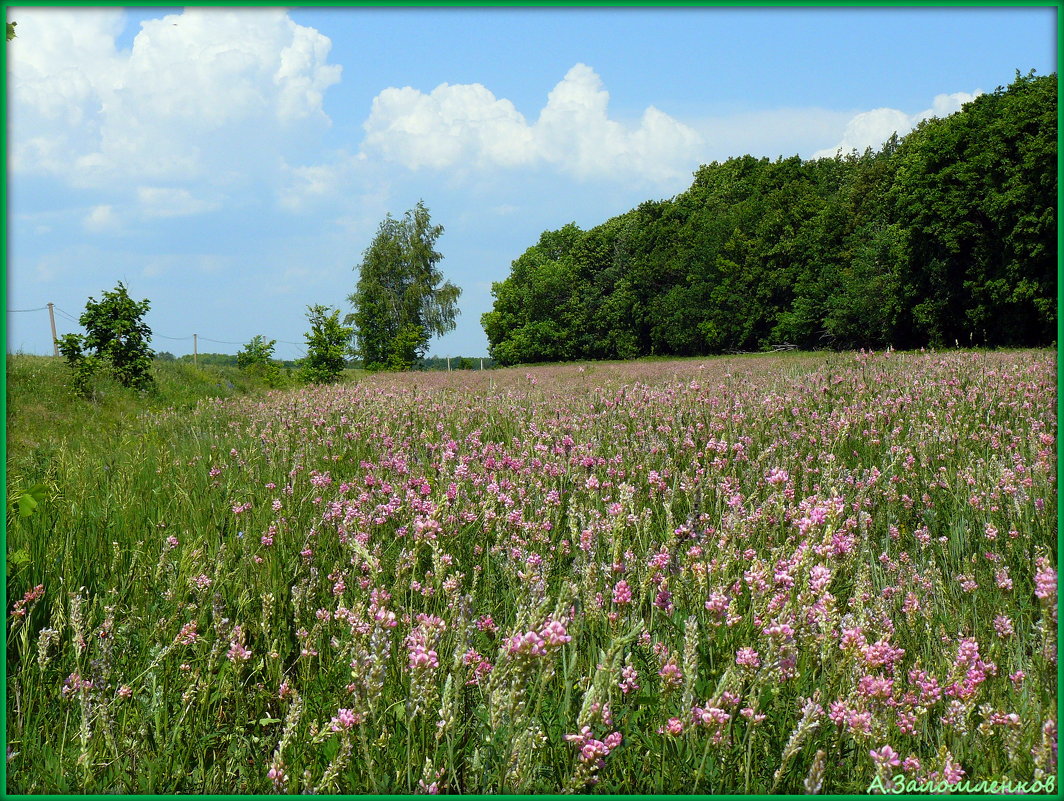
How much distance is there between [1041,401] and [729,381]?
4541 mm

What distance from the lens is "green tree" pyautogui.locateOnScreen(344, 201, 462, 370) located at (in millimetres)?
50787

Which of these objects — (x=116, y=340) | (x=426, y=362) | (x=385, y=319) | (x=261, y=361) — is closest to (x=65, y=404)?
(x=116, y=340)

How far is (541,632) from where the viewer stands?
159 centimetres

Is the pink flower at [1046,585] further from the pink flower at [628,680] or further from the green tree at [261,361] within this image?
the green tree at [261,361]

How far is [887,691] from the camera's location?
1811 mm

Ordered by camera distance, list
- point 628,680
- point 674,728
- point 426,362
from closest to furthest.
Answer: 1. point 674,728
2. point 628,680
3. point 426,362

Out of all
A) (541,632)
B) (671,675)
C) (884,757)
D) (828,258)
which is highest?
(828,258)

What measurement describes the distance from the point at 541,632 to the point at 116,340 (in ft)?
53.8

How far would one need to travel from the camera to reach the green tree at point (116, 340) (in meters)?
14.9

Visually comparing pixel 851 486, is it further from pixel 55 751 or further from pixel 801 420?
pixel 55 751

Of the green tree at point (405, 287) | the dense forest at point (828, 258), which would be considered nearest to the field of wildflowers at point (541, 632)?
the dense forest at point (828, 258)

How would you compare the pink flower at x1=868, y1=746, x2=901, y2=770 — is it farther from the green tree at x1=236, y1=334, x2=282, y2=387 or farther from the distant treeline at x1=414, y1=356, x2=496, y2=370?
the distant treeline at x1=414, y1=356, x2=496, y2=370

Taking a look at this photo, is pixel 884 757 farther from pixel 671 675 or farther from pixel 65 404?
pixel 65 404

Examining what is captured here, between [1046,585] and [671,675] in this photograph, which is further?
[1046,585]
